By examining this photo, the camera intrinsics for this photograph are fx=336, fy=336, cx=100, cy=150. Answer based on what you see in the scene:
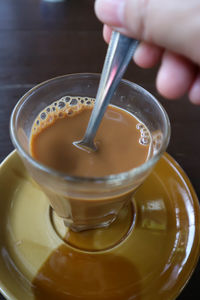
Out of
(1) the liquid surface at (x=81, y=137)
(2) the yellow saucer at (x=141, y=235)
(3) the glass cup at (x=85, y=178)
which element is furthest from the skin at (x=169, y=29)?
(2) the yellow saucer at (x=141, y=235)

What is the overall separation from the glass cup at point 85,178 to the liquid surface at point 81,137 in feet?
0.08

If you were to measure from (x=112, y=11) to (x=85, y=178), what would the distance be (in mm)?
344

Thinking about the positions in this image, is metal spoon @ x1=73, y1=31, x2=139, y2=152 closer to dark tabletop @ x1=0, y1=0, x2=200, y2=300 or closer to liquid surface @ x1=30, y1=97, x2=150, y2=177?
liquid surface @ x1=30, y1=97, x2=150, y2=177

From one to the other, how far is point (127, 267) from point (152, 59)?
20.7 inches

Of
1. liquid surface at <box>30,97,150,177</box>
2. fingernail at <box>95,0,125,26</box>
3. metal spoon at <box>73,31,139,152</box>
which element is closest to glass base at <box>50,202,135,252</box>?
liquid surface at <box>30,97,150,177</box>

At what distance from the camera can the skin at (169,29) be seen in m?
0.62

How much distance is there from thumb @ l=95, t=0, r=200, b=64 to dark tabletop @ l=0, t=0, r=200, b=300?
0.49 m

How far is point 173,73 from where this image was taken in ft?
2.46

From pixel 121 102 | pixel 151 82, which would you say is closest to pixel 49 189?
pixel 121 102

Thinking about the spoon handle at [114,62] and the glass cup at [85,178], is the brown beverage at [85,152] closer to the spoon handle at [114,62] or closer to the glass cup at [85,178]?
the glass cup at [85,178]

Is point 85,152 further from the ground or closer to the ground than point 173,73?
closer to the ground

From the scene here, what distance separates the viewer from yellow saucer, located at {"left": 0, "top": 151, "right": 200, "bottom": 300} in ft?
2.67

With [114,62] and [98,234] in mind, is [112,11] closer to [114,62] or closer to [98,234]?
[114,62]

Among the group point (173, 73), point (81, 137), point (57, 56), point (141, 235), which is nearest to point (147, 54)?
point (173, 73)
